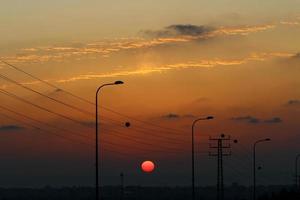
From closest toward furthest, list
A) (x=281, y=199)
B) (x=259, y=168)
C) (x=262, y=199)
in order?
1. (x=281, y=199)
2. (x=262, y=199)
3. (x=259, y=168)

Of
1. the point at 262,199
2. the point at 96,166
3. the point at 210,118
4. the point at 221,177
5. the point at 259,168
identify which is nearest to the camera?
the point at 96,166

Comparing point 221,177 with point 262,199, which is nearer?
point 221,177

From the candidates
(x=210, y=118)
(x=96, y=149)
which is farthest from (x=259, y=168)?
(x=96, y=149)

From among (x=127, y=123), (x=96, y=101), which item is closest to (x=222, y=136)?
(x=127, y=123)

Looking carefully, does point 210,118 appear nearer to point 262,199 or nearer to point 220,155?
point 220,155

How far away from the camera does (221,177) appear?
11694cm

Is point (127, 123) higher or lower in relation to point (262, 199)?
higher

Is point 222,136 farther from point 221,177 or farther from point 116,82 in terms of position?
point 116,82

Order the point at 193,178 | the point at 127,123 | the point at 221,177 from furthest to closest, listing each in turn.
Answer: the point at 221,177
the point at 193,178
the point at 127,123

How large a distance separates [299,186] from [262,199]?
194 feet

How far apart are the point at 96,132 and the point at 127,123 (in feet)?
33.1

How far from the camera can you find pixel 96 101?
74.2 metres

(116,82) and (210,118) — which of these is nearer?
(116,82)

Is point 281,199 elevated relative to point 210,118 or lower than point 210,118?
lower
